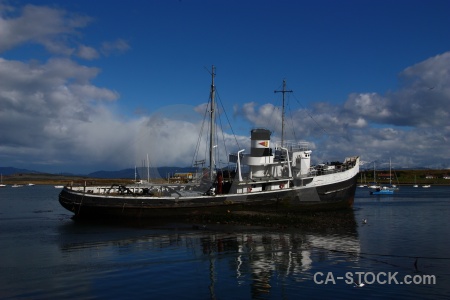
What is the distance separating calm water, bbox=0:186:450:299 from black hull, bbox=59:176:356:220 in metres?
4.57

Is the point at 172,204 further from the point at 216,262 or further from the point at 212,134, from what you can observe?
the point at 216,262

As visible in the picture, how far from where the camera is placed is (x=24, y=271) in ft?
59.3

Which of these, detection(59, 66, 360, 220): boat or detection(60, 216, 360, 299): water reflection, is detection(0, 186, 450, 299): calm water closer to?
detection(60, 216, 360, 299): water reflection

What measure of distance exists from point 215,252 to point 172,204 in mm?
15004

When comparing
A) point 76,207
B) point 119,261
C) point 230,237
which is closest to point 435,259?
point 230,237

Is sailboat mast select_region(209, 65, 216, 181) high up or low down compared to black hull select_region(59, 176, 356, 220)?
up

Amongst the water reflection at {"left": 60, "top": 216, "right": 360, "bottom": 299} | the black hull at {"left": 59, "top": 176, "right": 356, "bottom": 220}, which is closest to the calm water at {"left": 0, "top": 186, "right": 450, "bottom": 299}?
the water reflection at {"left": 60, "top": 216, "right": 360, "bottom": 299}

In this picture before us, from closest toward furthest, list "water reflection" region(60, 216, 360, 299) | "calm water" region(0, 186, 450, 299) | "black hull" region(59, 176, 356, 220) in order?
"calm water" region(0, 186, 450, 299) < "water reflection" region(60, 216, 360, 299) < "black hull" region(59, 176, 356, 220)

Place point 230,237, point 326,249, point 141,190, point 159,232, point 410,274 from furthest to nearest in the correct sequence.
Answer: point 141,190, point 159,232, point 230,237, point 326,249, point 410,274

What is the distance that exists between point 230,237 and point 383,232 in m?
11.4

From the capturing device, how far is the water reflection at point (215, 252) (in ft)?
55.7

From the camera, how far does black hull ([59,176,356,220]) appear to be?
36.4 m

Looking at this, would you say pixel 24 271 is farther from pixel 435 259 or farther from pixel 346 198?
pixel 346 198

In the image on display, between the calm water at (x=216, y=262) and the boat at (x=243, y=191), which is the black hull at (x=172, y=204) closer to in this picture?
the boat at (x=243, y=191)
